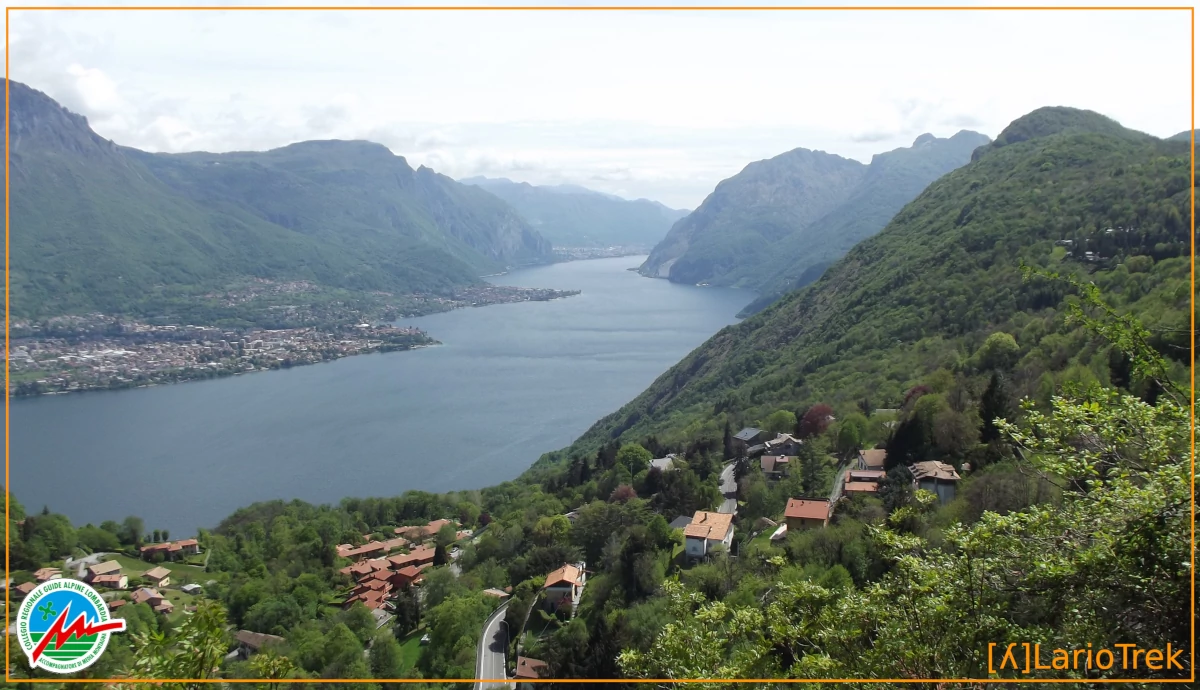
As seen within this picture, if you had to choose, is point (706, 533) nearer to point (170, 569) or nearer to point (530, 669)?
point (530, 669)

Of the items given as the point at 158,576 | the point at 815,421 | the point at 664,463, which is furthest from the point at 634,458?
the point at 158,576

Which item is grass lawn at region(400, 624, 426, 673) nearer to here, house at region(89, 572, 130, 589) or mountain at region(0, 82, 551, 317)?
house at region(89, 572, 130, 589)

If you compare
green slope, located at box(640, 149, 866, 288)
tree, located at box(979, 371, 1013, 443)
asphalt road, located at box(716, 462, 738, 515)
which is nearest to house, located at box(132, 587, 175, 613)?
asphalt road, located at box(716, 462, 738, 515)

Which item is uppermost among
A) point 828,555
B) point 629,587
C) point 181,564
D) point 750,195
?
point 750,195

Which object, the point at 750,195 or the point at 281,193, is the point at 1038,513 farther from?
the point at 750,195

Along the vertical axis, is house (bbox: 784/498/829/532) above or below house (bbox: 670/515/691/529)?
above

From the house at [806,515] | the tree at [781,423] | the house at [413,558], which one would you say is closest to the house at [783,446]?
the tree at [781,423]

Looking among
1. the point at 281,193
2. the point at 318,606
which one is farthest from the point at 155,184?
the point at 318,606
